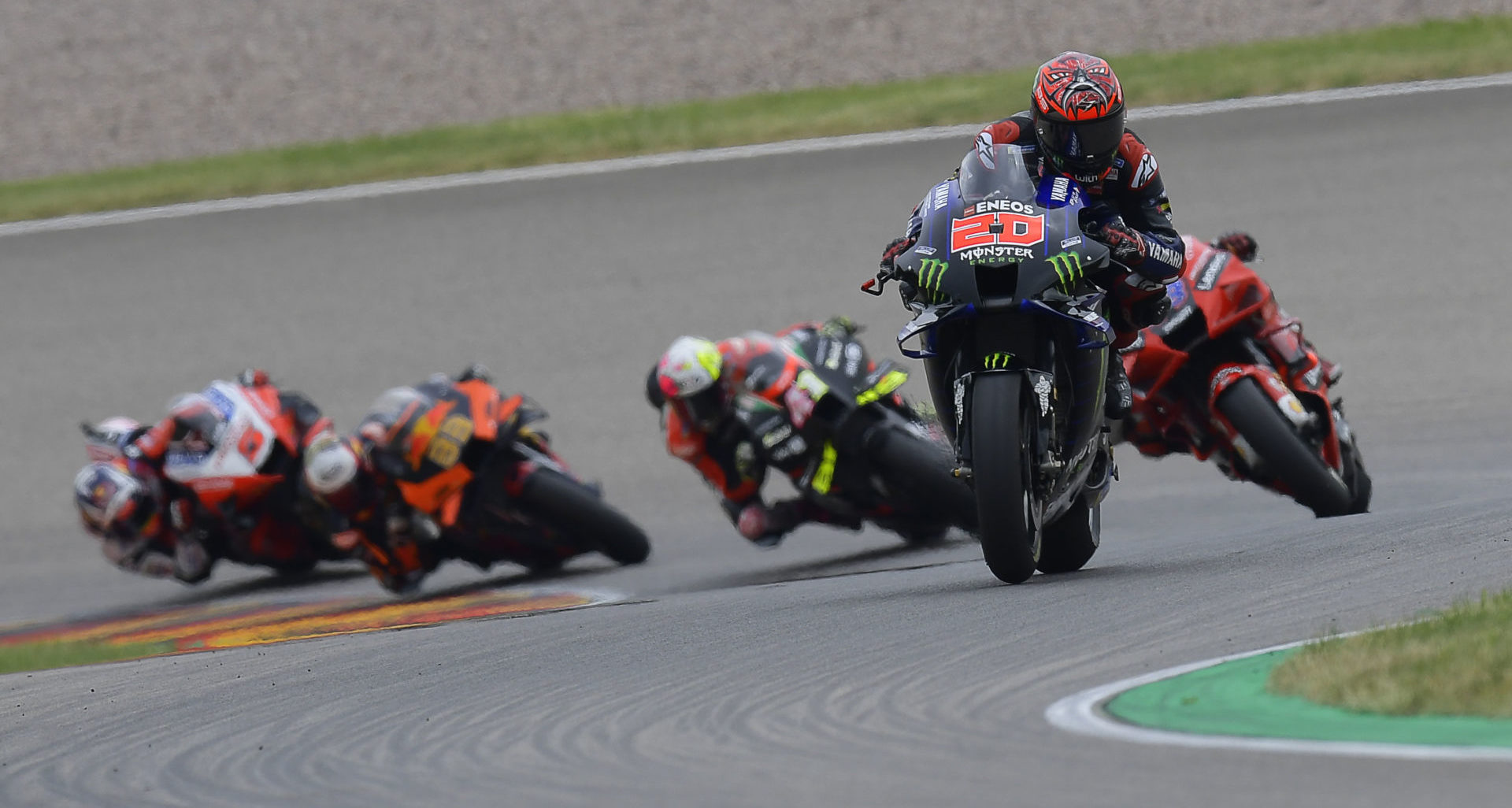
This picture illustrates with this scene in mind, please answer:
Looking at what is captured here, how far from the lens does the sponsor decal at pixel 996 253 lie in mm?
6121

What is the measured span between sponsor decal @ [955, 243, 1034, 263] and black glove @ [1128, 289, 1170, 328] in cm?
69

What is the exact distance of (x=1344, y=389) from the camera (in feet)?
34.9

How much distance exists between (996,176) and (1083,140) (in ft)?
0.94

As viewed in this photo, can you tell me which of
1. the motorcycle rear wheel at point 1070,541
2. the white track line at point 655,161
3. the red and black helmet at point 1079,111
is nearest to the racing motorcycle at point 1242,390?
the motorcycle rear wheel at point 1070,541

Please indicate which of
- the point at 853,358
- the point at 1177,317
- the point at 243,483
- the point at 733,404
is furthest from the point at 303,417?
the point at 1177,317

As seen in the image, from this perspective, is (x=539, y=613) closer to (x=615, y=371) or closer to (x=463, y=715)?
(x=463, y=715)

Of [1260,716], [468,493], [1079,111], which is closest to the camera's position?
[1260,716]

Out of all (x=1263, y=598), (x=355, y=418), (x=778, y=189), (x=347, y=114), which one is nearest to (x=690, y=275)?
(x=778, y=189)

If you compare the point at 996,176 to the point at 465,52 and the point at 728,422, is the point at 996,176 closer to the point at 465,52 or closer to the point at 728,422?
the point at 728,422

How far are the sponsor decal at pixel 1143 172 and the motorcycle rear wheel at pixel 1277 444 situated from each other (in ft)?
4.47

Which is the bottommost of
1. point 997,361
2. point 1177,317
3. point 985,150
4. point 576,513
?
point 576,513

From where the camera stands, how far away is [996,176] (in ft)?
20.9

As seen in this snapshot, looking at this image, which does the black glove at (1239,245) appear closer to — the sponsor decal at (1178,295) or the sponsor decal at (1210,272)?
the sponsor decal at (1210,272)

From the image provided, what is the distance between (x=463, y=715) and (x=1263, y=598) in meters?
2.08
